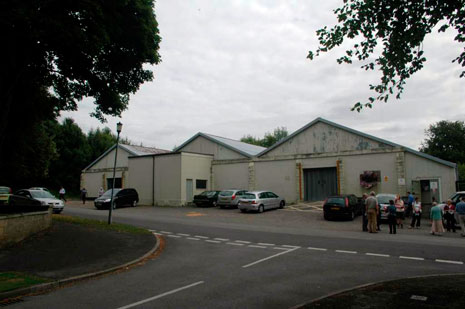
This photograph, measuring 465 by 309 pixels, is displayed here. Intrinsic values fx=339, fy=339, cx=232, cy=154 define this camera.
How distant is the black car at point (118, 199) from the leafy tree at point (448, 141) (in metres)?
52.0

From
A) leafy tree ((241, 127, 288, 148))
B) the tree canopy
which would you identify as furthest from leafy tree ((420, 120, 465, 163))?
leafy tree ((241, 127, 288, 148))

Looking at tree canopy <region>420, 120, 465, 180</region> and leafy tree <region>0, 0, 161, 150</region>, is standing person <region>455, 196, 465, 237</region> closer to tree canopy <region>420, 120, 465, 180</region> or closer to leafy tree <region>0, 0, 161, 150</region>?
leafy tree <region>0, 0, 161, 150</region>

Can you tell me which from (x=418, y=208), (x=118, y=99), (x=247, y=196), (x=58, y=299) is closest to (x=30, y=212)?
(x=118, y=99)

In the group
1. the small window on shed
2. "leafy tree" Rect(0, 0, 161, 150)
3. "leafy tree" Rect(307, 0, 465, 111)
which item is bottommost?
the small window on shed

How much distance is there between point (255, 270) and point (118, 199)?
76.4ft

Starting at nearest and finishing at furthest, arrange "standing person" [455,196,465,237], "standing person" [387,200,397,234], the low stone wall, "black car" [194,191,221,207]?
the low stone wall → "standing person" [455,196,465,237] → "standing person" [387,200,397,234] → "black car" [194,191,221,207]

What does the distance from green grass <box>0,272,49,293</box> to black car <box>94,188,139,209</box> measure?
67.3ft

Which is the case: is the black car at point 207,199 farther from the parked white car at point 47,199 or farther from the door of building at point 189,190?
the parked white car at point 47,199

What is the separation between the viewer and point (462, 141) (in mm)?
57000

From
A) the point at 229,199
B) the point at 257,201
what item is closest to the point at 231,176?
the point at 229,199

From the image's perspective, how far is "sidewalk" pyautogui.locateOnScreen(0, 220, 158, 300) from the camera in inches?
316

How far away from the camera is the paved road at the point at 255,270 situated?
19.6 ft

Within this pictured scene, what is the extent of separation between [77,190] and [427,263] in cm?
5473

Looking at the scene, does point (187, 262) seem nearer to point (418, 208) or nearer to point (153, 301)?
point (153, 301)
